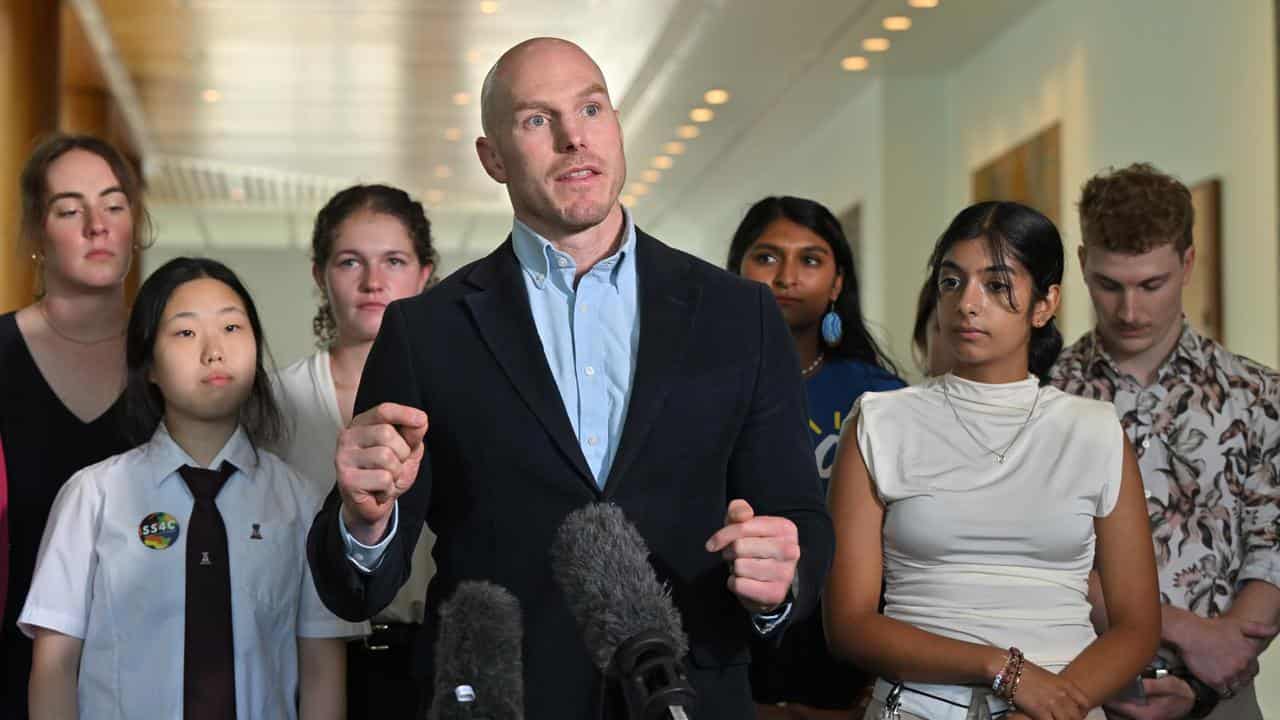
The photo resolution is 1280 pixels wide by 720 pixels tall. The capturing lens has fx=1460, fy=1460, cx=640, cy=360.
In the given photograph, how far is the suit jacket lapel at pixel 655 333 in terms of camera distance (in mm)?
1927

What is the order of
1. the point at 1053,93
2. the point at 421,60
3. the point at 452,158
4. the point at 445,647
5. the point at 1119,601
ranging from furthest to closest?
1. the point at 452,158
2. the point at 421,60
3. the point at 1053,93
4. the point at 1119,601
5. the point at 445,647

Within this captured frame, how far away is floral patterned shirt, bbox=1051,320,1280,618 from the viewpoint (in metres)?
3.06

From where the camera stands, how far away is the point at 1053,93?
30.0 feet

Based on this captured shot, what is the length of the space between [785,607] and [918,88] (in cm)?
1002

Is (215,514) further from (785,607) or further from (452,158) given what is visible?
(452,158)

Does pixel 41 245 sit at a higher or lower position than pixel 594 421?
higher

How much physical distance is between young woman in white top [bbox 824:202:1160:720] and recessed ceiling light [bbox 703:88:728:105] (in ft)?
30.0

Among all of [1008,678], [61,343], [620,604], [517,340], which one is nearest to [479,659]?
[620,604]

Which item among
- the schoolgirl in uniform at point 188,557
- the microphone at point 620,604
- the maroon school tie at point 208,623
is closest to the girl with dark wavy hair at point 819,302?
the schoolgirl in uniform at point 188,557

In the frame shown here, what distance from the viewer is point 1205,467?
3.08 meters

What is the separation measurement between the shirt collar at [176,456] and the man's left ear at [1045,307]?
151cm

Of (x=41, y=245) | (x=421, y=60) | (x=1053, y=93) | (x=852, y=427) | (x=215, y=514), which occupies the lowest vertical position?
(x=215, y=514)

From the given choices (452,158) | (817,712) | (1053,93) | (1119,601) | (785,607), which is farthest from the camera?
(452,158)

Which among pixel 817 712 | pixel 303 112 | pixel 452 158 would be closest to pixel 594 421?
pixel 817 712
